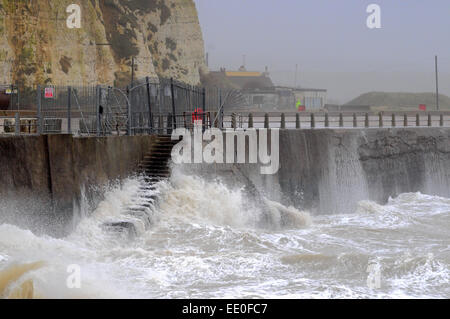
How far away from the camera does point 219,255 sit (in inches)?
555

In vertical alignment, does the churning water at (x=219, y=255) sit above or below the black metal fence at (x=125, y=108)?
below

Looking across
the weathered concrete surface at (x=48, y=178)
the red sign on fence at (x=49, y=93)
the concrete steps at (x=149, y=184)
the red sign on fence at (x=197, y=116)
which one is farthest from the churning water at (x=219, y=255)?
the red sign on fence at (x=49, y=93)

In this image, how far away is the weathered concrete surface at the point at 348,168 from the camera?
20828mm

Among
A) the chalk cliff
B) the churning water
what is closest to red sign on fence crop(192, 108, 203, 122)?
the churning water

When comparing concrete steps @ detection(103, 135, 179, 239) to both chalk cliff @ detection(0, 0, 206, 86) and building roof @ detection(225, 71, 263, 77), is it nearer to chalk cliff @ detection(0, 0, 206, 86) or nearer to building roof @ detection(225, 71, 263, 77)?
chalk cliff @ detection(0, 0, 206, 86)

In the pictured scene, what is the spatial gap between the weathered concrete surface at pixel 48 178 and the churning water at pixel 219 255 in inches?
14.4

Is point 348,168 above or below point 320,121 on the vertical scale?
below

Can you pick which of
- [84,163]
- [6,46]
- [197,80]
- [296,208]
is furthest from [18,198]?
[197,80]

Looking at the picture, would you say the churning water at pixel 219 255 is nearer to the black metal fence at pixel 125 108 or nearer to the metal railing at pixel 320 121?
the black metal fence at pixel 125 108

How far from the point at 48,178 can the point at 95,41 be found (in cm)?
3564

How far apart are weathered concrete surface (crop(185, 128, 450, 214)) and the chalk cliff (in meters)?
20.5

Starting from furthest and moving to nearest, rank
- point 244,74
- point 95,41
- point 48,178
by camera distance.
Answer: point 244,74
point 95,41
point 48,178

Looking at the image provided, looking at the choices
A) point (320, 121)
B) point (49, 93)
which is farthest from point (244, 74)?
point (49, 93)

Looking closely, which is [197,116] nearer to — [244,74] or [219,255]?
[219,255]
